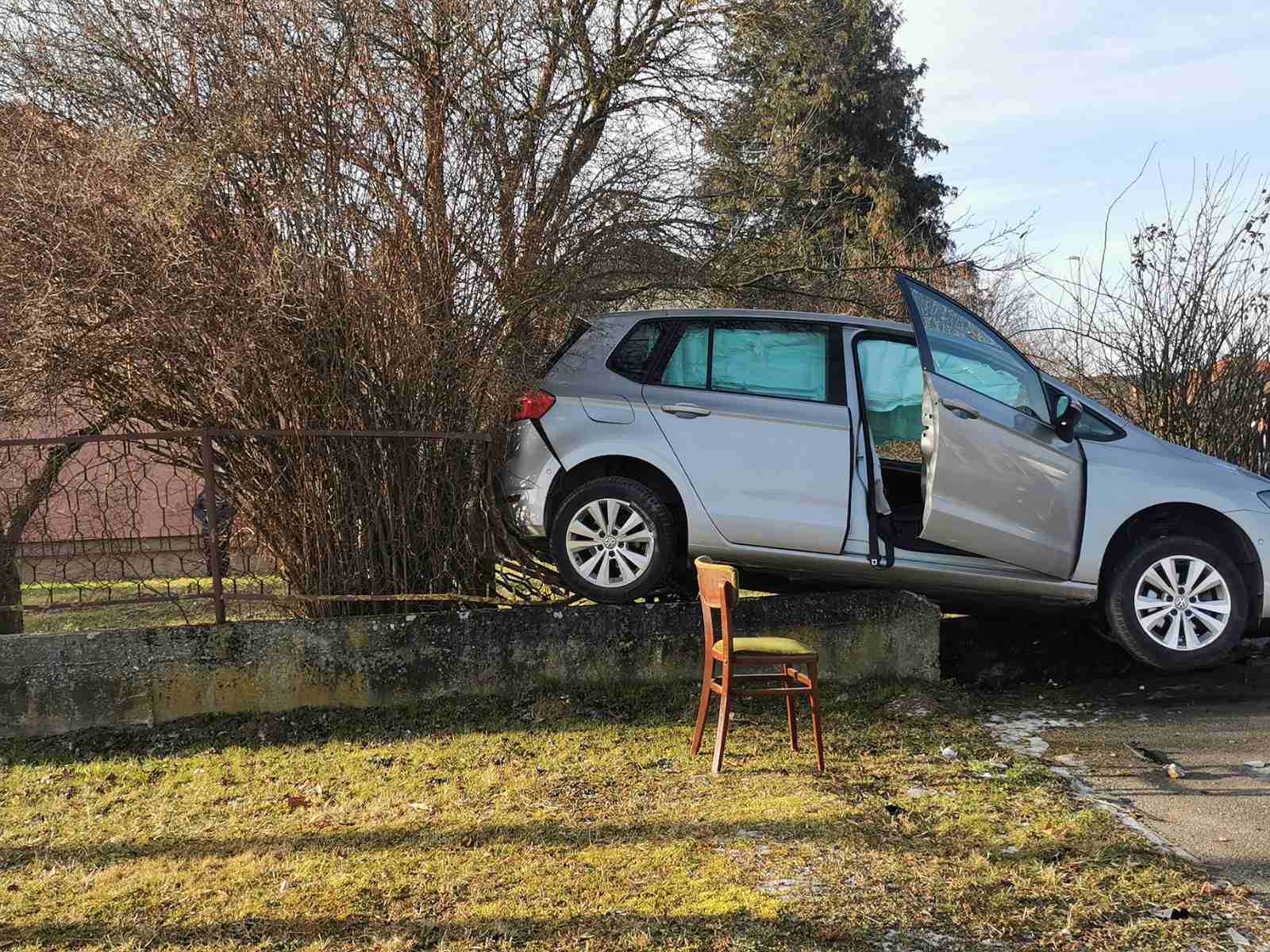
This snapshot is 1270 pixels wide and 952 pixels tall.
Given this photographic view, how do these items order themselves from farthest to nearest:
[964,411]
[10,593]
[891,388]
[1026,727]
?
[10,593]
[891,388]
[964,411]
[1026,727]

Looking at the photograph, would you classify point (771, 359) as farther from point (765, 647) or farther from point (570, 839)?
point (570, 839)

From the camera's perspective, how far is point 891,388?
6727 millimetres

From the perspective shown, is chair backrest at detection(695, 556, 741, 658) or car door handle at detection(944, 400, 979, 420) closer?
chair backrest at detection(695, 556, 741, 658)

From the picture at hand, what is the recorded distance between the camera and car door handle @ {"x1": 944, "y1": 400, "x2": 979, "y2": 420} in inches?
247

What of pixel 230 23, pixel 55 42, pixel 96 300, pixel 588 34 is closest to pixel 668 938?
pixel 96 300

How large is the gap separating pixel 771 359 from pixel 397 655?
2.93m

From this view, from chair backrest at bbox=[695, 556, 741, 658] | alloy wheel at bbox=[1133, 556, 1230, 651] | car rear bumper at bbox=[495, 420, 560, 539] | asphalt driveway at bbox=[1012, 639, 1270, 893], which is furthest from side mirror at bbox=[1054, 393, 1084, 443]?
car rear bumper at bbox=[495, 420, 560, 539]

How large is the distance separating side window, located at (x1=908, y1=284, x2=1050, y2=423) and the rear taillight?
2.28 metres

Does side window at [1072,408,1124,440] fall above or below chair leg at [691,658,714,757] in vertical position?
above

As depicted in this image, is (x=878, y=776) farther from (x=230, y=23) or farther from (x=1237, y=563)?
(x=230, y=23)

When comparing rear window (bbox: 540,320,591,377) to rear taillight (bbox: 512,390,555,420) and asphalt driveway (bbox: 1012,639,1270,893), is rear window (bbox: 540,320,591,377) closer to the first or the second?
rear taillight (bbox: 512,390,555,420)

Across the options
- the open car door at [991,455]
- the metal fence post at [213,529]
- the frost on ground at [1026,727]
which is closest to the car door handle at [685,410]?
the open car door at [991,455]

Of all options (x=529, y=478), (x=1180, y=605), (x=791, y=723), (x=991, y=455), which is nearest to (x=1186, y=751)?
(x=1180, y=605)

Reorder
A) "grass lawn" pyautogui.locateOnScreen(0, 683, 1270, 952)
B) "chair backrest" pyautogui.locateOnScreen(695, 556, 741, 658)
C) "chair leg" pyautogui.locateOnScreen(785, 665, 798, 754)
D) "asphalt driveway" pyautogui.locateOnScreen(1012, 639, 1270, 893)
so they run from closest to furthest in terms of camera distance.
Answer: "grass lawn" pyautogui.locateOnScreen(0, 683, 1270, 952) < "asphalt driveway" pyautogui.locateOnScreen(1012, 639, 1270, 893) < "chair backrest" pyautogui.locateOnScreen(695, 556, 741, 658) < "chair leg" pyautogui.locateOnScreen(785, 665, 798, 754)
